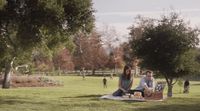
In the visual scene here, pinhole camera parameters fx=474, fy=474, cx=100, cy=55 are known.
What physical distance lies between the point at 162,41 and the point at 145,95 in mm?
6219

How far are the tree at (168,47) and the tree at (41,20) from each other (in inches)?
249

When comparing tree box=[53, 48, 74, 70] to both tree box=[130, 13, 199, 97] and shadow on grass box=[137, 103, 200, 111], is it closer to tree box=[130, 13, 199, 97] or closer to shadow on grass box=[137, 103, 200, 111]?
tree box=[130, 13, 199, 97]

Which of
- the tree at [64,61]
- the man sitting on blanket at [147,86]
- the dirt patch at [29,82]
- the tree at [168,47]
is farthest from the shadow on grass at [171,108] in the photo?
the tree at [64,61]

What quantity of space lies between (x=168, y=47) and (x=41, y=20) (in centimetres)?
878

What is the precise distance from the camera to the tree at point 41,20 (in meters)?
18.2

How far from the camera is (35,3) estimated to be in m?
18.2

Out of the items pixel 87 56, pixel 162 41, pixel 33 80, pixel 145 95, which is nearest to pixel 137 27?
pixel 87 56

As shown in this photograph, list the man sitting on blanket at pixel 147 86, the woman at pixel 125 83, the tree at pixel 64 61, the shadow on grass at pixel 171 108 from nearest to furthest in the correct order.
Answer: the shadow on grass at pixel 171 108 → the man sitting on blanket at pixel 147 86 → the woman at pixel 125 83 → the tree at pixel 64 61

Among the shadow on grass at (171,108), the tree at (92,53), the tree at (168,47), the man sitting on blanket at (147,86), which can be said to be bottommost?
the shadow on grass at (171,108)

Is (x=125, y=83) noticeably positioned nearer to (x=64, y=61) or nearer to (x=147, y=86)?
(x=147, y=86)

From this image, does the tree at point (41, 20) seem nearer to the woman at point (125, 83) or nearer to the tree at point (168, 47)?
the woman at point (125, 83)

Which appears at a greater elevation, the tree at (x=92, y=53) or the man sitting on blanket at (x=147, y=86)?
the tree at (x=92, y=53)

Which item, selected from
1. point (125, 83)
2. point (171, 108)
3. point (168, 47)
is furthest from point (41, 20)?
point (168, 47)

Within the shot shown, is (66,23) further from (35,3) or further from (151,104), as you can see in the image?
(151,104)
